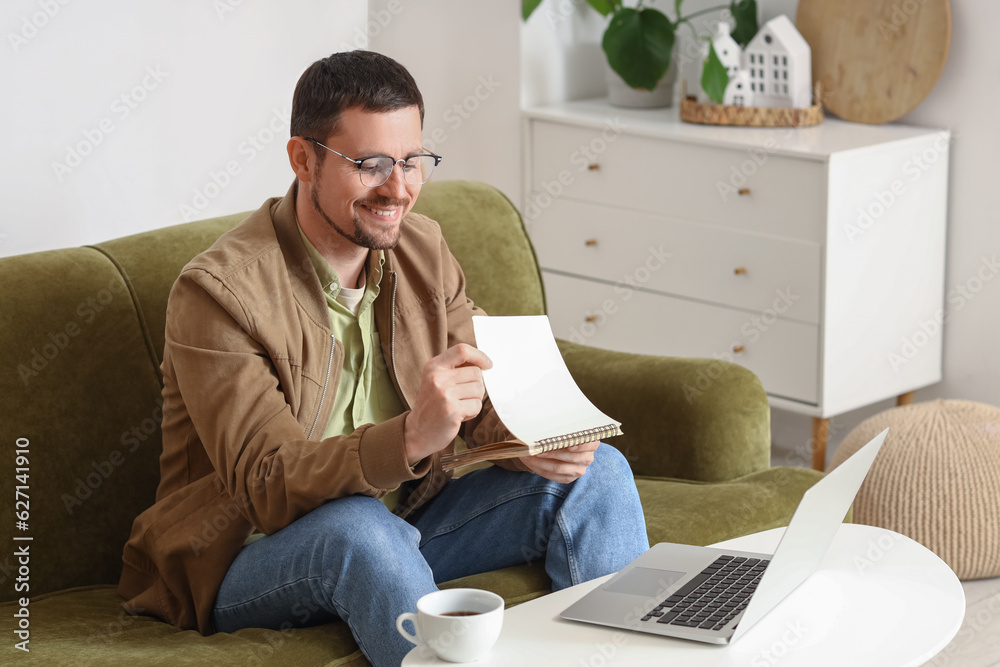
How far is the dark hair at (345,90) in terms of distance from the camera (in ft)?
5.06

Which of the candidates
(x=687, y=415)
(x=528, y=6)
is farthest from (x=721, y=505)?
(x=528, y=6)

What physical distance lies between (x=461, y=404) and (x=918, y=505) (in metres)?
1.50

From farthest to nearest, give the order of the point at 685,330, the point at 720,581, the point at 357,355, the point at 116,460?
1. the point at 685,330
2. the point at 116,460
3. the point at 357,355
4. the point at 720,581

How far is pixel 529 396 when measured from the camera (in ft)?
4.58

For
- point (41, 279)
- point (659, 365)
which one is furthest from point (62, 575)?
point (659, 365)

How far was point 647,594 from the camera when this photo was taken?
1.33 m

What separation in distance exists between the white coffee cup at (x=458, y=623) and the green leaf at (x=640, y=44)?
2419mm

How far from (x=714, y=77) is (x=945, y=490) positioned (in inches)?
50.0

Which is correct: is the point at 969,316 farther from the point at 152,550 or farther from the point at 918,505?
the point at 152,550

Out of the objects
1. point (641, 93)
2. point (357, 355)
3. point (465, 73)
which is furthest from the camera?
point (465, 73)

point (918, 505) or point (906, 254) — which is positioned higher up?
point (906, 254)

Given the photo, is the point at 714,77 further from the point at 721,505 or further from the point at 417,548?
the point at 417,548

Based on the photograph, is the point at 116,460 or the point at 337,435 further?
the point at 116,460

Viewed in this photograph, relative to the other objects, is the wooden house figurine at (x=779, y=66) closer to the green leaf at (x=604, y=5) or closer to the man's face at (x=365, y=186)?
the green leaf at (x=604, y=5)
